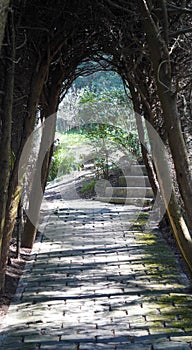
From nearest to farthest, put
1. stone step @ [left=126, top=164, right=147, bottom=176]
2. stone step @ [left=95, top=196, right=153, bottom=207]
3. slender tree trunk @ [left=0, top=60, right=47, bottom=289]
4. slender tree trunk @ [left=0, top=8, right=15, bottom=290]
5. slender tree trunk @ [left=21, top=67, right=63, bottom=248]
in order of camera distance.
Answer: slender tree trunk @ [left=0, top=8, right=15, bottom=290], slender tree trunk @ [left=0, top=60, right=47, bottom=289], slender tree trunk @ [left=21, top=67, right=63, bottom=248], stone step @ [left=95, top=196, right=153, bottom=207], stone step @ [left=126, top=164, right=147, bottom=176]

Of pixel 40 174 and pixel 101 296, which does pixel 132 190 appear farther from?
pixel 101 296

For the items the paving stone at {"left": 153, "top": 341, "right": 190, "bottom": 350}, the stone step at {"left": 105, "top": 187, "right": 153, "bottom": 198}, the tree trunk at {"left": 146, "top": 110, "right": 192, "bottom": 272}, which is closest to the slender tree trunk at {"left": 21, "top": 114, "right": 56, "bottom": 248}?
the tree trunk at {"left": 146, "top": 110, "right": 192, "bottom": 272}

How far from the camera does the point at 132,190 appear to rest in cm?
1255

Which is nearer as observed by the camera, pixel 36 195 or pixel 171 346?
pixel 171 346

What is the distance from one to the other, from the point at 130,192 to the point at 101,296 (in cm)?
764

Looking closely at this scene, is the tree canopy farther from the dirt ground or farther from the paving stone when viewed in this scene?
the paving stone

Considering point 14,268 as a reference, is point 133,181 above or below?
above

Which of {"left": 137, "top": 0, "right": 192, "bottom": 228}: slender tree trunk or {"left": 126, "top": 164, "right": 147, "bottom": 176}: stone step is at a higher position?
{"left": 137, "top": 0, "right": 192, "bottom": 228}: slender tree trunk

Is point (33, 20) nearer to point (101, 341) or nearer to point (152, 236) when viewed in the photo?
point (101, 341)

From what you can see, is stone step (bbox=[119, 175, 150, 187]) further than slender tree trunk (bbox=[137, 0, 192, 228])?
Yes

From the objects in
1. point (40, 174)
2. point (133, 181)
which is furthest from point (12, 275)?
point (133, 181)

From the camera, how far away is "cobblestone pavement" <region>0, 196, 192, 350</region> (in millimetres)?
3875

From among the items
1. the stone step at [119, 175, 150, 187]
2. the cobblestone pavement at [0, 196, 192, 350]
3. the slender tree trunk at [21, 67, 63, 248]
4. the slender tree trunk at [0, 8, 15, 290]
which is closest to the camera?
the cobblestone pavement at [0, 196, 192, 350]

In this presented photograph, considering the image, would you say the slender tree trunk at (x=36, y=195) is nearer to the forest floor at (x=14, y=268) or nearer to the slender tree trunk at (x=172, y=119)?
the forest floor at (x=14, y=268)
